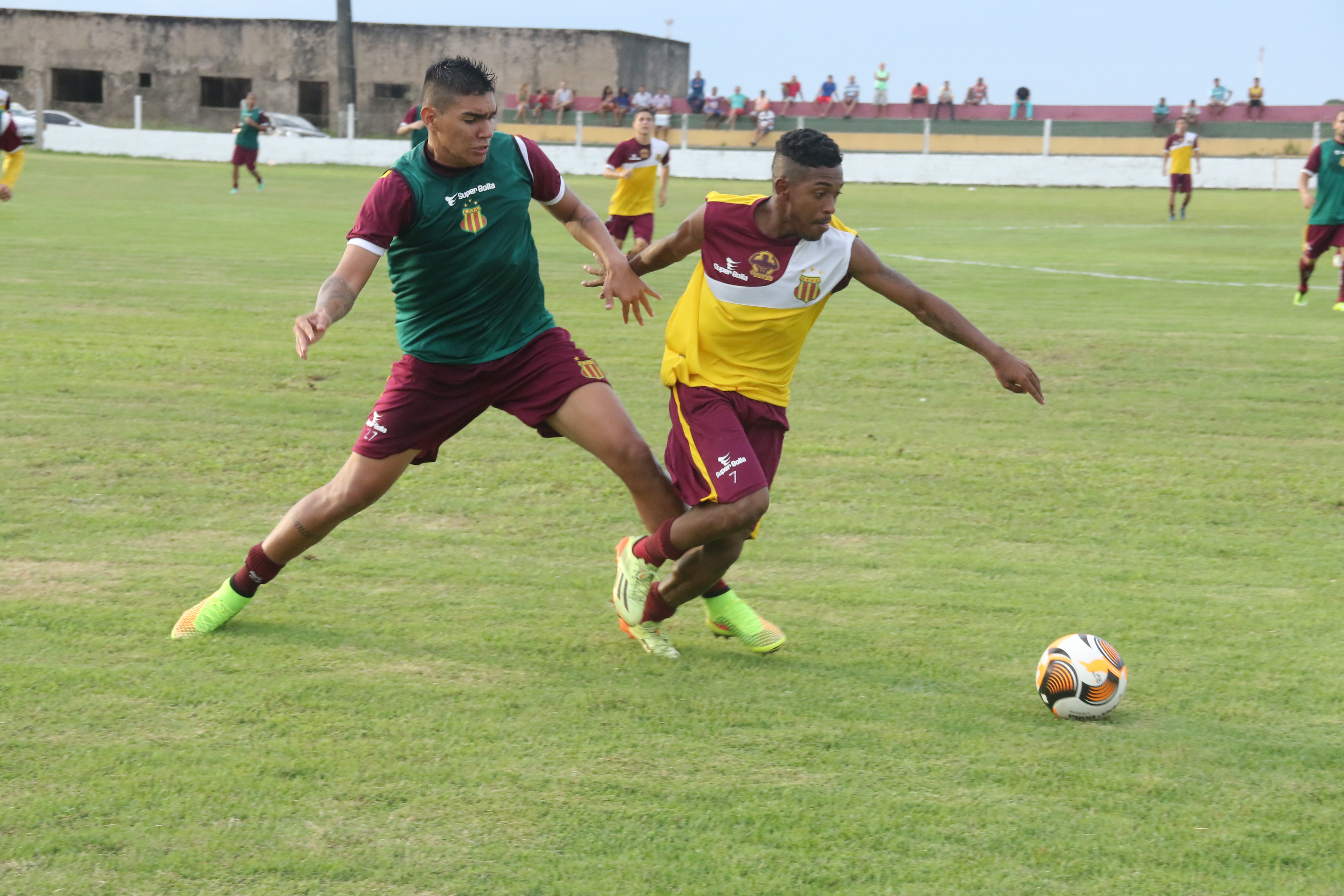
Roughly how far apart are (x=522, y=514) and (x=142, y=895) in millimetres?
3929

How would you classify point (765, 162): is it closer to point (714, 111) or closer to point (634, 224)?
point (714, 111)

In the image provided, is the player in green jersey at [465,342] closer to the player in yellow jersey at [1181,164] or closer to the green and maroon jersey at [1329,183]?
the green and maroon jersey at [1329,183]

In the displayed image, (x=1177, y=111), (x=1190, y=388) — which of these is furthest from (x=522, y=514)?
(x=1177, y=111)

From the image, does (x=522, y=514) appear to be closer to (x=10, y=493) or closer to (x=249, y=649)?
(x=249, y=649)

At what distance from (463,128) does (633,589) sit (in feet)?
6.11

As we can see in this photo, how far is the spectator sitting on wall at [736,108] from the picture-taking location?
150 feet

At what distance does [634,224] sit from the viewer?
19.5 meters

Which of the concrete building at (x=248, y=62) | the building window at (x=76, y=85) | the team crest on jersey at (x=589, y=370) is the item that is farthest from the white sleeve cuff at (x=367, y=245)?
the building window at (x=76, y=85)

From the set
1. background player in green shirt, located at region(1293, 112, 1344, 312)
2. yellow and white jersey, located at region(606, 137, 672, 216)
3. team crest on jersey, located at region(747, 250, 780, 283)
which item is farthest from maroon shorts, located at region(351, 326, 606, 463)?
yellow and white jersey, located at region(606, 137, 672, 216)

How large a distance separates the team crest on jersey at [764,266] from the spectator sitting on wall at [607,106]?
140 ft

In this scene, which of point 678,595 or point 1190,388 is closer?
point 678,595

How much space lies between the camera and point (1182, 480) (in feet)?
26.1

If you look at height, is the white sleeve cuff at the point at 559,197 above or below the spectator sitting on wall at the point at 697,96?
below

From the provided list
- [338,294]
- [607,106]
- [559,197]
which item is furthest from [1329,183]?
[607,106]
